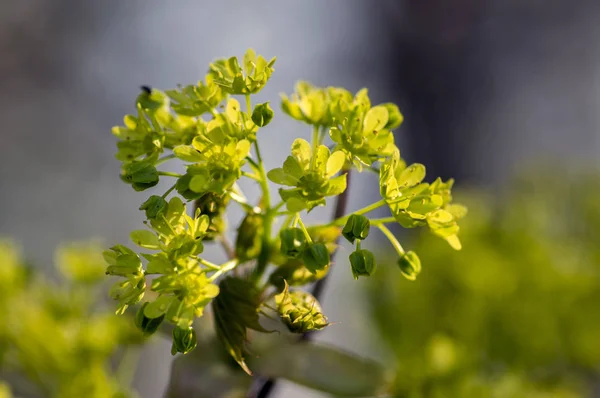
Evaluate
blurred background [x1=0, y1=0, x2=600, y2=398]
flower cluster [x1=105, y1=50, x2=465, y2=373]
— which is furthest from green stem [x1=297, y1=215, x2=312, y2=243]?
blurred background [x1=0, y1=0, x2=600, y2=398]

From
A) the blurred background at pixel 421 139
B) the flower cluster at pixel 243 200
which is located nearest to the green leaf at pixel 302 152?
the flower cluster at pixel 243 200

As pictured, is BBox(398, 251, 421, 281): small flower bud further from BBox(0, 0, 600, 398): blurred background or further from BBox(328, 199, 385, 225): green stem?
BBox(0, 0, 600, 398): blurred background

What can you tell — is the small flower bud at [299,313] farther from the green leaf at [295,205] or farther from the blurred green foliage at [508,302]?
the blurred green foliage at [508,302]

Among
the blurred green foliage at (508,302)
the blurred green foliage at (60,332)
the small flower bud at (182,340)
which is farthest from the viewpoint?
the blurred green foliage at (508,302)

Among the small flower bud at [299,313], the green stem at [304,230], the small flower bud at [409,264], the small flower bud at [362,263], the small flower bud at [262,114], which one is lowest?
the small flower bud at [409,264]

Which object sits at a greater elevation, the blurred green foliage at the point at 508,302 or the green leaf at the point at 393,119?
the green leaf at the point at 393,119

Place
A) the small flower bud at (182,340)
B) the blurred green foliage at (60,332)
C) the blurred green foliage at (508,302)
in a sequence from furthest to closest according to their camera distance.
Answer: the blurred green foliage at (508,302) → the blurred green foliage at (60,332) → the small flower bud at (182,340)

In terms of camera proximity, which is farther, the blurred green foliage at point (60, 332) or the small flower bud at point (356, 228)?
the blurred green foliage at point (60, 332)
